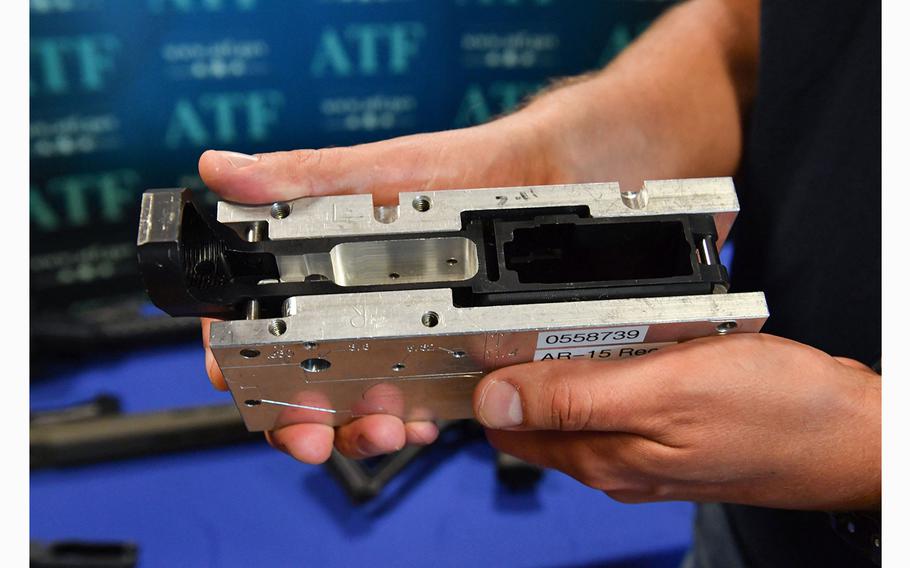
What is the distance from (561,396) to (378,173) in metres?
0.55

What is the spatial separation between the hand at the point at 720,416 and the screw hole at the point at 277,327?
35cm

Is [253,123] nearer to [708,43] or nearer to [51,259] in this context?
[51,259]

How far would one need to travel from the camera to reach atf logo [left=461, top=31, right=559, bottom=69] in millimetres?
2684

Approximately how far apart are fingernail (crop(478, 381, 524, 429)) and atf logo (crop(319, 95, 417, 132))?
1906mm

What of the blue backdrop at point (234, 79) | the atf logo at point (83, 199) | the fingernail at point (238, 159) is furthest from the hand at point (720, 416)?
the atf logo at point (83, 199)

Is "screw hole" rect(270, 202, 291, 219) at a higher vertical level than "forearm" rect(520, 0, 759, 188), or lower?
lower

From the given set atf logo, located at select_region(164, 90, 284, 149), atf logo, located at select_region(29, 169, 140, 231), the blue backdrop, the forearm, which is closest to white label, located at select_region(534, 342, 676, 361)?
the forearm

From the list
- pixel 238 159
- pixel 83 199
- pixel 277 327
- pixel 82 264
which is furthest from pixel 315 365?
pixel 82 264

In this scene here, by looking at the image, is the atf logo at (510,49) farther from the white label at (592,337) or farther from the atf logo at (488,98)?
the white label at (592,337)

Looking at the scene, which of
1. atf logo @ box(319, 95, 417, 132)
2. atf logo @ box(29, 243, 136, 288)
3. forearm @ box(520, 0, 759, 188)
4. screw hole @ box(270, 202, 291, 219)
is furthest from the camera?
atf logo @ box(29, 243, 136, 288)

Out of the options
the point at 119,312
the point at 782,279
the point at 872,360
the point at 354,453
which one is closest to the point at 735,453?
the point at 872,360

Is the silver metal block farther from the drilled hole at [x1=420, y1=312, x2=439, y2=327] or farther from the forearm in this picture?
the forearm

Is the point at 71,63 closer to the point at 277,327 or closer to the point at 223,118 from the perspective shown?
the point at 223,118

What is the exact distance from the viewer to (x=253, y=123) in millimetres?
2723
